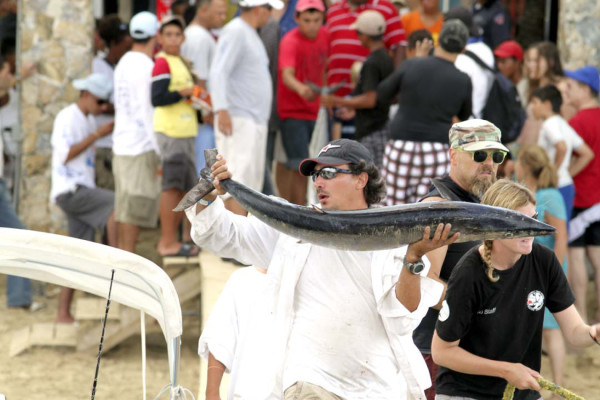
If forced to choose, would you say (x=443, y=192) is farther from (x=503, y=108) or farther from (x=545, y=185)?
(x=503, y=108)

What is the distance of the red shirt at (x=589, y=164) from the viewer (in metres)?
8.76

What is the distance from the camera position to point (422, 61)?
7523 millimetres

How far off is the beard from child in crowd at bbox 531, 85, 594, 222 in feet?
12.5

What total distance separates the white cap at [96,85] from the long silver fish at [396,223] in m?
5.90

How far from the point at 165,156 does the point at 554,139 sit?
3160 mm

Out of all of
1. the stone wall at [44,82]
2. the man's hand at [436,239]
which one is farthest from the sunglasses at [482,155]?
the stone wall at [44,82]

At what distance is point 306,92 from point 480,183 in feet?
13.8

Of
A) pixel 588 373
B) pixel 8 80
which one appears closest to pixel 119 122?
pixel 8 80

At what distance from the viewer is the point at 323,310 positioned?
4.21m

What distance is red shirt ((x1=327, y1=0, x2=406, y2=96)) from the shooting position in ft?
29.6

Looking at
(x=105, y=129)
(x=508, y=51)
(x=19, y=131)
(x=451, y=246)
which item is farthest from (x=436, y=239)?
(x=19, y=131)

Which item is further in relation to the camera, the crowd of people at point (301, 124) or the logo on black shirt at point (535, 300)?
the crowd of people at point (301, 124)

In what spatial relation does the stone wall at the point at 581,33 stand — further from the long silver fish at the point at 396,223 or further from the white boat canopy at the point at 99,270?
the long silver fish at the point at 396,223

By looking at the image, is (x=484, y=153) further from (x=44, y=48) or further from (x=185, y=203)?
(x=44, y=48)
